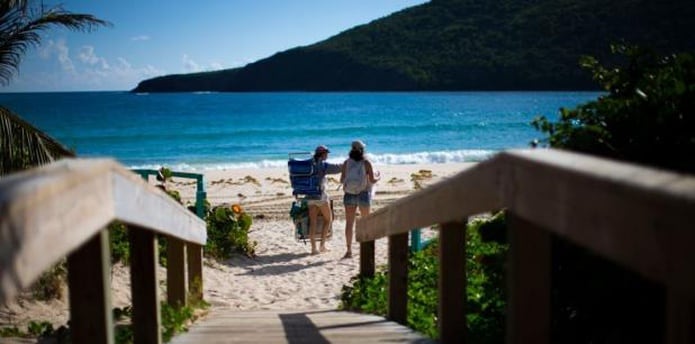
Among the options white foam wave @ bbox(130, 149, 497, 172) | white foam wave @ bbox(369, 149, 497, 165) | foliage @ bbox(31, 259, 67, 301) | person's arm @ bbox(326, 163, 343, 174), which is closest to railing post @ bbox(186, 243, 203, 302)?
foliage @ bbox(31, 259, 67, 301)

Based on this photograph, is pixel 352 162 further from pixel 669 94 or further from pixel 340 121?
pixel 340 121

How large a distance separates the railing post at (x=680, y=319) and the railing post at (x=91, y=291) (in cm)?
149

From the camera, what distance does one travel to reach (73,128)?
2229 inches

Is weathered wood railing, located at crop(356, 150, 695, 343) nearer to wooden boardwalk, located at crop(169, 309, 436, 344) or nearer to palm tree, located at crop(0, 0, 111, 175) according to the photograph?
wooden boardwalk, located at crop(169, 309, 436, 344)

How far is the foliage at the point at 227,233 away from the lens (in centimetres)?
Answer: 975

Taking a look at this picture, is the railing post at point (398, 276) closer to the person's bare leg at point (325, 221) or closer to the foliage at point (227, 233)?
the foliage at point (227, 233)

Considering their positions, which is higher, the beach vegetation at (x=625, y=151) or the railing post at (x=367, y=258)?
the beach vegetation at (x=625, y=151)

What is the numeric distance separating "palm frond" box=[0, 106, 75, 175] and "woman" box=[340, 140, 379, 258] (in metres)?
3.80

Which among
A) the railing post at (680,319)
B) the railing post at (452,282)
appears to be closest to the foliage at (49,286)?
the railing post at (452,282)

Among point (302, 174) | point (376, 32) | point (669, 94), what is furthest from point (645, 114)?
point (376, 32)

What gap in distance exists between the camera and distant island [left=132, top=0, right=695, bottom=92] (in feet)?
282

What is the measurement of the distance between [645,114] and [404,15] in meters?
130

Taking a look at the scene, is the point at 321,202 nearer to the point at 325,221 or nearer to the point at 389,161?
the point at 325,221

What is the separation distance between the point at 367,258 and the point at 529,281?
4.33 meters
